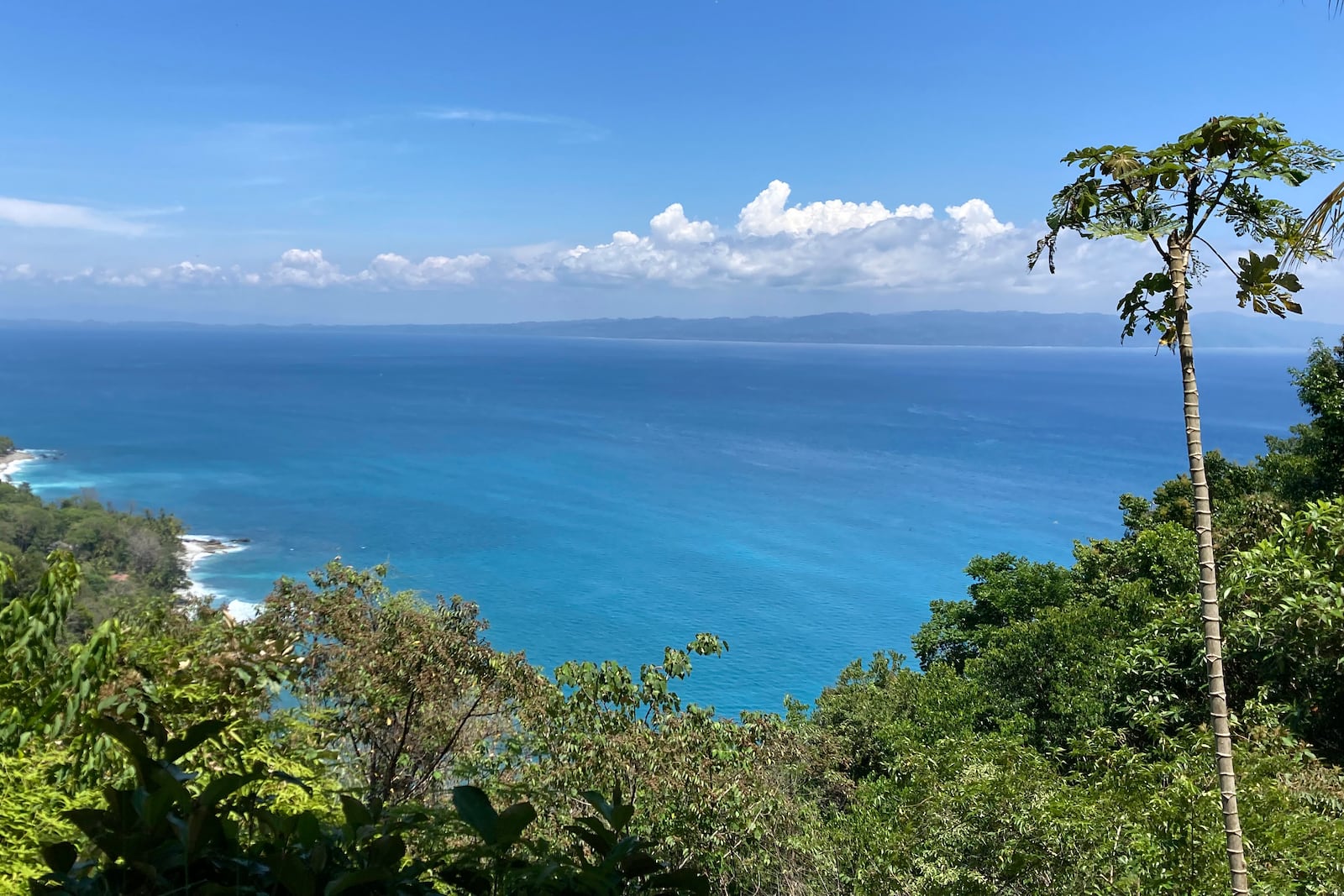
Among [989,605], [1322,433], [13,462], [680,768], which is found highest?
[1322,433]

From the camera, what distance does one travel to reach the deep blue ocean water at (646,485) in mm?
31391

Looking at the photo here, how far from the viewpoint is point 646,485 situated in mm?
50281

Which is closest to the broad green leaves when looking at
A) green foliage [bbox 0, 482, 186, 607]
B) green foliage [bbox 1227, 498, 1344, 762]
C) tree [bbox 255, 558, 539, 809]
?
green foliage [bbox 1227, 498, 1344, 762]

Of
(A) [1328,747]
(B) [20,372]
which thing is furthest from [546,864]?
(B) [20,372]

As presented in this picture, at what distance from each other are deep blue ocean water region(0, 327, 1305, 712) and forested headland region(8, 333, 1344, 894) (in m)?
15.1

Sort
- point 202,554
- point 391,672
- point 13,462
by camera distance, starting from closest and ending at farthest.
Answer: point 391,672 < point 202,554 < point 13,462

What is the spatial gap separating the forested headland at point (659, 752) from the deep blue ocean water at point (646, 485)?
15119 mm

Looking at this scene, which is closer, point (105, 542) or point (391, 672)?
point (391, 672)

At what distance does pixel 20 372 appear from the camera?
115562 mm

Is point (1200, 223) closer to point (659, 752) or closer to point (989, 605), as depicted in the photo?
point (659, 752)

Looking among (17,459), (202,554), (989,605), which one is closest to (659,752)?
(989,605)

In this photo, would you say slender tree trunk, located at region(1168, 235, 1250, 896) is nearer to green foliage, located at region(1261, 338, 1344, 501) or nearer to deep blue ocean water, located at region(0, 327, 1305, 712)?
green foliage, located at region(1261, 338, 1344, 501)

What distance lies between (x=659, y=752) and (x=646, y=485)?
43288mm

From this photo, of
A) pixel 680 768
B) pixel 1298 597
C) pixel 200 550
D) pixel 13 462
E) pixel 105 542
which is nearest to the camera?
pixel 1298 597
